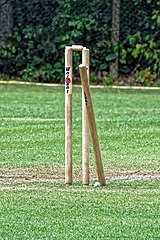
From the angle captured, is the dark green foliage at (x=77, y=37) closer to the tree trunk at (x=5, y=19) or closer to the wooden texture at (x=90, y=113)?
the tree trunk at (x=5, y=19)

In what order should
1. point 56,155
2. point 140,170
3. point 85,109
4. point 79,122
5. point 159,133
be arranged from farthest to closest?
point 79,122, point 159,133, point 56,155, point 140,170, point 85,109

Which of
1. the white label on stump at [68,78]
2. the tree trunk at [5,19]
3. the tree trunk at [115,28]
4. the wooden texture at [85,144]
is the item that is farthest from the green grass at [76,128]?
the tree trunk at [5,19]

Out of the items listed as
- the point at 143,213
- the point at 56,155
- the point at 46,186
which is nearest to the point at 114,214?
the point at 143,213

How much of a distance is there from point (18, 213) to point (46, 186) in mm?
1377

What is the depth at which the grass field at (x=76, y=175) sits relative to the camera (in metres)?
6.58

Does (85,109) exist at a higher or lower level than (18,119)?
higher

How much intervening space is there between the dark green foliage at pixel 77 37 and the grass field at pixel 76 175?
16.7 ft

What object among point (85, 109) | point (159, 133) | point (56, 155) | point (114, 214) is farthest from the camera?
point (159, 133)

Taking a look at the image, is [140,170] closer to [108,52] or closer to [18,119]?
[18,119]

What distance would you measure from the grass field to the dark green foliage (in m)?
5.10

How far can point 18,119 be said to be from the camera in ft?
46.1

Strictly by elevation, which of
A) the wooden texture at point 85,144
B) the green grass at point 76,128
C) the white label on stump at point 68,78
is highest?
the white label on stump at point 68,78

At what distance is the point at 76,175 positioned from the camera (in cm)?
920

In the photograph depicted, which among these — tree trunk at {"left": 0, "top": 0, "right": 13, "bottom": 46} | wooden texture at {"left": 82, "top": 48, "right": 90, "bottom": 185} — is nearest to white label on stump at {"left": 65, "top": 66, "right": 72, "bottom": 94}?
wooden texture at {"left": 82, "top": 48, "right": 90, "bottom": 185}
